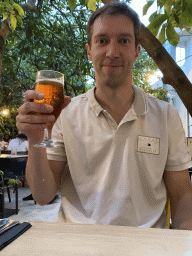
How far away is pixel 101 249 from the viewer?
0.65 metres

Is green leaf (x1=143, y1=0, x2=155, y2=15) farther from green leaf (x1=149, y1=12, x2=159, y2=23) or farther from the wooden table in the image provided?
the wooden table

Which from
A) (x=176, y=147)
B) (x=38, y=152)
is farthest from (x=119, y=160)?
(x=38, y=152)

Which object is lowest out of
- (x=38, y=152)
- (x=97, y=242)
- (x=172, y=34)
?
(x=97, y=242)

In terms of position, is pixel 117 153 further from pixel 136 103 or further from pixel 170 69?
pixel 170 69

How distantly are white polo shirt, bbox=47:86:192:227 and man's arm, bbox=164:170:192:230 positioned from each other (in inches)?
1.5

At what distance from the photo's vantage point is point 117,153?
127cm

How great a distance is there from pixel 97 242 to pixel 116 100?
33.1 inches

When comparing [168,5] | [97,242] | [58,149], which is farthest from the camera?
[168,5]

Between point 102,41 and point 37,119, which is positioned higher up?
point 102,41

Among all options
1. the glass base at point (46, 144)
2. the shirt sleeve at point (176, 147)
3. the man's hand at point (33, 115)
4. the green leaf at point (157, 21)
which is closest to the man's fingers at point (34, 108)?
the man's hand at point (33, 115)

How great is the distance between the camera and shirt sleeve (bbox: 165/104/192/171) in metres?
1.31

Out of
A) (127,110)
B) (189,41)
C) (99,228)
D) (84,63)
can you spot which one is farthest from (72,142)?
(189,41)

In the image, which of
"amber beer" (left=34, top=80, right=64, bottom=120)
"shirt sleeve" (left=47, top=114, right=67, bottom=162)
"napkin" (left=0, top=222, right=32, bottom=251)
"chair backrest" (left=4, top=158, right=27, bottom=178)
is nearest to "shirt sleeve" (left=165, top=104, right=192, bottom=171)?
"shirt sleeve" (left=47, top=114, right=67, bottom=162)

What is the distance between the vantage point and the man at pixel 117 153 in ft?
3.98
